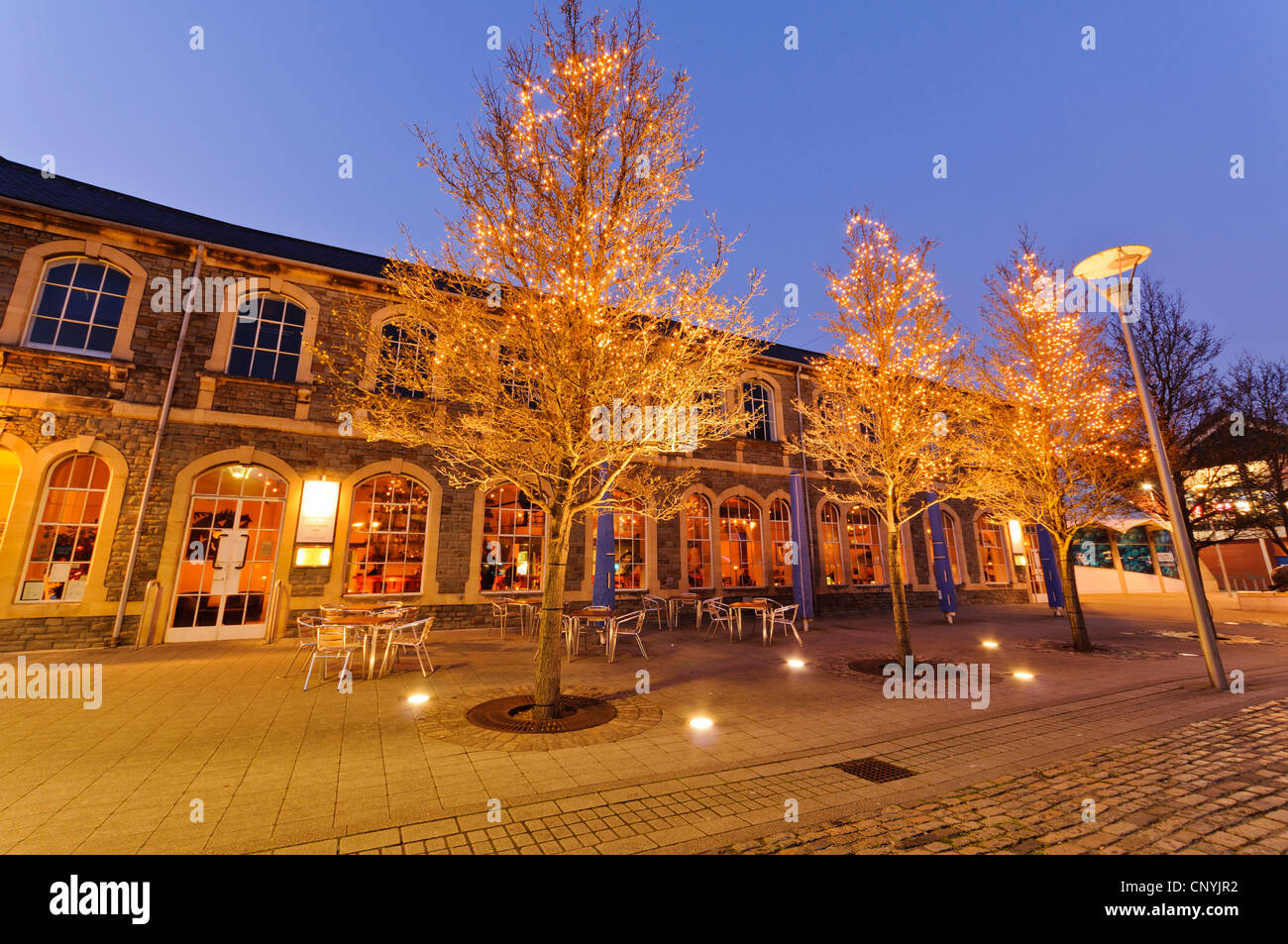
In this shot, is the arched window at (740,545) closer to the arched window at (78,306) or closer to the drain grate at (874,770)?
the drain grate at (874,770)

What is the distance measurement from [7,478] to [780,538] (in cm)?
1691

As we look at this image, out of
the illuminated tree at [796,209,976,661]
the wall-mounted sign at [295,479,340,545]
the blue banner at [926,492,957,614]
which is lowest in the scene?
the blue banner at [926,492,957,614]

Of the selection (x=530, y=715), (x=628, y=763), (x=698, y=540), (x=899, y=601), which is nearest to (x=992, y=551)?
(x=698, y=540)

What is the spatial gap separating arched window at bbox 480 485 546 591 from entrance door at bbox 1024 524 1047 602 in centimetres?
2001

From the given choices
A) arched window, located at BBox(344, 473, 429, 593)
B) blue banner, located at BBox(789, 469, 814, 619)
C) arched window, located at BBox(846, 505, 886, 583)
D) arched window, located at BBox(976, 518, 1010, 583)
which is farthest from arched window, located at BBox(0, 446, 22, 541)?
arched window, located at BBox(976, 518, 1010, 583)

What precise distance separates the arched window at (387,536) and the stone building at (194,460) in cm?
4

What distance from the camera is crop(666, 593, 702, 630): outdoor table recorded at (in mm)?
12289

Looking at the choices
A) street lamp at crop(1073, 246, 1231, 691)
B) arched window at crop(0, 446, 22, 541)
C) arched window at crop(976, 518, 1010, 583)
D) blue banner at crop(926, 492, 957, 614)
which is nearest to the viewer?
street lamp at crop(1073, 246, 1231, 691)

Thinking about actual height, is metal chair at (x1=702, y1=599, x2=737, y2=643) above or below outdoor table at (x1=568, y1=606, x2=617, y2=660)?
below

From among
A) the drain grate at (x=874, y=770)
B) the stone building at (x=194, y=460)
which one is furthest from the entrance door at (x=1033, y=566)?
the drain grate at (x=874, y=770)

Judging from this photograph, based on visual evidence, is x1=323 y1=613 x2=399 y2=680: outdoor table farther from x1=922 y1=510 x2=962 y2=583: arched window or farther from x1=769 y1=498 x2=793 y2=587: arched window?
x1=922 y1=510 x2=962 y2=583: arched window

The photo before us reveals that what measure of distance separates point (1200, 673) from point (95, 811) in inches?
517

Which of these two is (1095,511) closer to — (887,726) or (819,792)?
(887,726)

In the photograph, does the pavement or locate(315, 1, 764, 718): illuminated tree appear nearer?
the pavement
